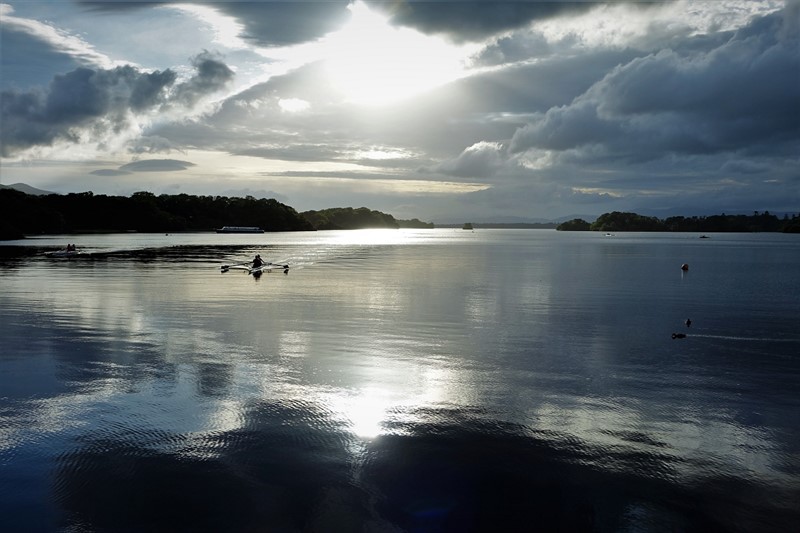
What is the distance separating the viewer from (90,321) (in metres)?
38.4

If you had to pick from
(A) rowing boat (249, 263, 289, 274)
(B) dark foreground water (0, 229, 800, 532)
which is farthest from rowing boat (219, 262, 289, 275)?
(B) dark foreground water (0, 229, 800, 532)

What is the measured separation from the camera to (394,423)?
18859 millimetres

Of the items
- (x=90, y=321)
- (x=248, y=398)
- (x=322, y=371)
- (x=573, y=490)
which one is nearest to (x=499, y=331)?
(x=322, y=371)

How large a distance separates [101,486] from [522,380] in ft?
54.3

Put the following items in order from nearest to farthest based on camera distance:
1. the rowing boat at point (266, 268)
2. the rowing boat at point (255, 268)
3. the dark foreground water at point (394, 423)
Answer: the dark foreground water at point (394, 423)
the rowing boat at point (266, 268)
the rowing boat at point (255, 268)

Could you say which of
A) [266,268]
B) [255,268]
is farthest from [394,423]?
[266,268]

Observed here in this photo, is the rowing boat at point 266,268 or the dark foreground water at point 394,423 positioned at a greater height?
the rowing boat at point 266,268

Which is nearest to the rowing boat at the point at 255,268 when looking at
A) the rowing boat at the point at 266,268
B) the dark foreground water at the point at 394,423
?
the rowing boat at the point at 266,268

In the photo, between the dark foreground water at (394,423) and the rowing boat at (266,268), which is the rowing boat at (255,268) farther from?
the dark foreground water at (394,423)

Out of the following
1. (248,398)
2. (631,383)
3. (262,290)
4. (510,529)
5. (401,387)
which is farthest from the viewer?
(262,290)

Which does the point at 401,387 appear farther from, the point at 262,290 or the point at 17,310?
the point at 262,290

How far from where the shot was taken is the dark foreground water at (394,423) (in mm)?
13602

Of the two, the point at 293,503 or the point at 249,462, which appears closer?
the point at 293,503

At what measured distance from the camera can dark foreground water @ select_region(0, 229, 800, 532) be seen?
44.6 ft
